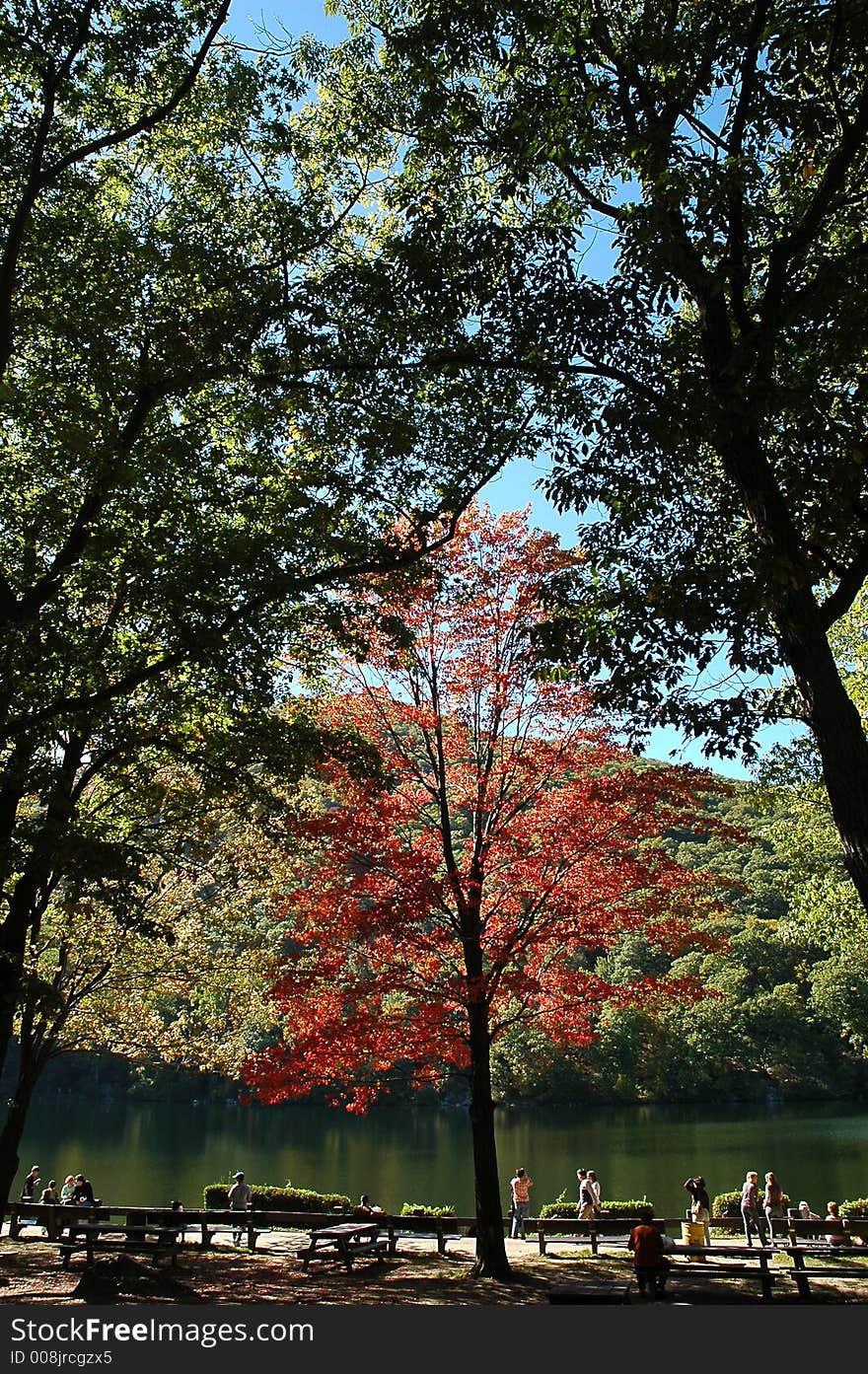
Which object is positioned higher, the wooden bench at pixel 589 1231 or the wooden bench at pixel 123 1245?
the wooden bench at pixel 123 1245

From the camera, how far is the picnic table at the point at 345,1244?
1101cm

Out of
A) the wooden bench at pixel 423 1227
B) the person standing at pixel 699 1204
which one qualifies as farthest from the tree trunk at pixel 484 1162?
the person standing at pixel 699 1204

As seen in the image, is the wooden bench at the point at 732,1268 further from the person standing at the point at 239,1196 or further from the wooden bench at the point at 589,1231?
the person standing at the point at 239,1196

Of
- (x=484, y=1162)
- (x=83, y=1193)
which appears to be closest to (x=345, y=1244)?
(x=484, y=1162)

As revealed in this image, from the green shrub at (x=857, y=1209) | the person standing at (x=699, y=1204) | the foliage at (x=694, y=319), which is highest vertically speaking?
the foliage at (x=694, y=319)

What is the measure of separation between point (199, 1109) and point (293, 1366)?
66.5 metres

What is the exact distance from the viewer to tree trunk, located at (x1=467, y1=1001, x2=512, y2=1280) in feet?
33.5

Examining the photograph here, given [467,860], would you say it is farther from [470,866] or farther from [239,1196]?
[239,1196]

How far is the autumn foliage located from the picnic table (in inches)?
66.6

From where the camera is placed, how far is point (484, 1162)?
10602 millimetres

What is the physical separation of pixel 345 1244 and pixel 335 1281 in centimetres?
96

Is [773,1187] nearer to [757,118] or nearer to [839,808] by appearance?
[839,808]

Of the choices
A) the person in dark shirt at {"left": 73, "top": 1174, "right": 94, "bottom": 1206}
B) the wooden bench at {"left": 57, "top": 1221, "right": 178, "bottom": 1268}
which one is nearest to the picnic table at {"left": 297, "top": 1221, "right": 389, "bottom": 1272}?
the wooden bench at {"left": 57, "top": 1221, "right": 178, "bottom": 1268}

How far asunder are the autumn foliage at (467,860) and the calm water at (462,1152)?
47.7ft
